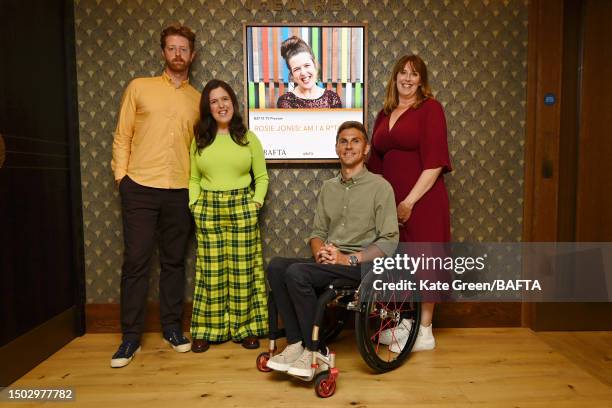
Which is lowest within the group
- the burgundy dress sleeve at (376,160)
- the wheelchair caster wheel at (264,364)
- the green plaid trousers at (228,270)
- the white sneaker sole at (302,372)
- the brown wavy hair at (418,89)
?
the wheelchair caster wheel at (264,364)

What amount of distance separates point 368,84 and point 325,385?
1734 millimetres

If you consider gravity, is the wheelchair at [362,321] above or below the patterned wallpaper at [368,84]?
below

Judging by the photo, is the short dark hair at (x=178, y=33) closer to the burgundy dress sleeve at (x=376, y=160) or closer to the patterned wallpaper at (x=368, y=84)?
the patterned wallpaper at (x=368, y=84)

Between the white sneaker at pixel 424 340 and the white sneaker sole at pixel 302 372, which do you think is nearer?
the white sneaker sole at pixel 302 372

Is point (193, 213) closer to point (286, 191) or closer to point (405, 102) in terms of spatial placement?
point (286, 191)

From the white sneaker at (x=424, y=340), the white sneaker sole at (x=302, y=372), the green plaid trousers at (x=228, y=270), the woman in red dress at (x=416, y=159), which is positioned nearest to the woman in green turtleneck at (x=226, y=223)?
the green plaid trousers at (x=228, y=270)

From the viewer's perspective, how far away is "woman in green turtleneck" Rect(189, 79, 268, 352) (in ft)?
7.88

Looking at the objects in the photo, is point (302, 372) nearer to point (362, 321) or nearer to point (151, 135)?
point (362, 321)

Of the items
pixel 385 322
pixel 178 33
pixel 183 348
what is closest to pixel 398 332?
pixel 385 322

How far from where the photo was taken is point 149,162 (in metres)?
2.39

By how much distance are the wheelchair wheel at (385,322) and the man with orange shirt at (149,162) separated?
1.04 meters

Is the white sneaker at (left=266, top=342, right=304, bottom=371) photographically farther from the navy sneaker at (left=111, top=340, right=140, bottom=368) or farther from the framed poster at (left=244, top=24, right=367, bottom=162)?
the framed poster at (left=244, top=24, right=367, bottom=162)

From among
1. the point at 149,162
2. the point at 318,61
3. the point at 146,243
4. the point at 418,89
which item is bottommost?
the point at 146,243

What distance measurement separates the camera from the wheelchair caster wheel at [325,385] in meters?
1.89
